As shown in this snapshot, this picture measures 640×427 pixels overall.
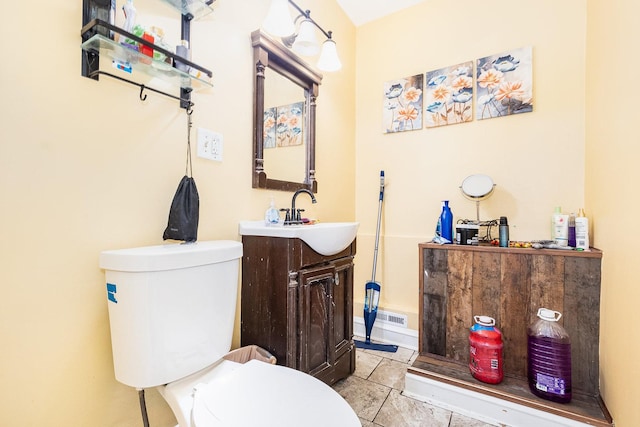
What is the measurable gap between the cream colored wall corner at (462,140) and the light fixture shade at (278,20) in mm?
1100

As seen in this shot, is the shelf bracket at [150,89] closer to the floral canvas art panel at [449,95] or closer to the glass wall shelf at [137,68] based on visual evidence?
the glass wall shelf at [137,68]

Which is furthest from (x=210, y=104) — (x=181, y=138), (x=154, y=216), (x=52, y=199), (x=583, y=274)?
(x=583, y=274)

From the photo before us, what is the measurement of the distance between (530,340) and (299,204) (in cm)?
141

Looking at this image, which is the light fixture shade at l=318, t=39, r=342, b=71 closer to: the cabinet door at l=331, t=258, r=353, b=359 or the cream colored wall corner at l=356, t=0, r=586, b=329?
the cream colored wall corner at l=356, t=0, r=586, b=329

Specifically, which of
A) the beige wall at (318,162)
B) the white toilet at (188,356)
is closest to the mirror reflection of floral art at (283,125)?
the beige wall at (318,162)

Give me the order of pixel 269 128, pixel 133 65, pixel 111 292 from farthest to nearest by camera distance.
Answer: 1. pixel 269 128
2. pixel 133 65
3. pixel 111 292

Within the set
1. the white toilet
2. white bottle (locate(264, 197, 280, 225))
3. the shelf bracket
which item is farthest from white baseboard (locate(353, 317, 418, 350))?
the shelf bracket

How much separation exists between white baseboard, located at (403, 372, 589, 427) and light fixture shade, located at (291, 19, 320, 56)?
6.31 ft

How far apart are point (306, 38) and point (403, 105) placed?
93 centimetres

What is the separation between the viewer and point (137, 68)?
987 mm

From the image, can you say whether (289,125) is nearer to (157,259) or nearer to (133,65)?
(133,65)

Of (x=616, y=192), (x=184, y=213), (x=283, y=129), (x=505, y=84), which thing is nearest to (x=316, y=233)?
(x=184, y=213)

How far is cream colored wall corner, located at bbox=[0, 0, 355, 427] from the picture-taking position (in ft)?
2.51

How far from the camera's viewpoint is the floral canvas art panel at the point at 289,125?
1.68 metres
